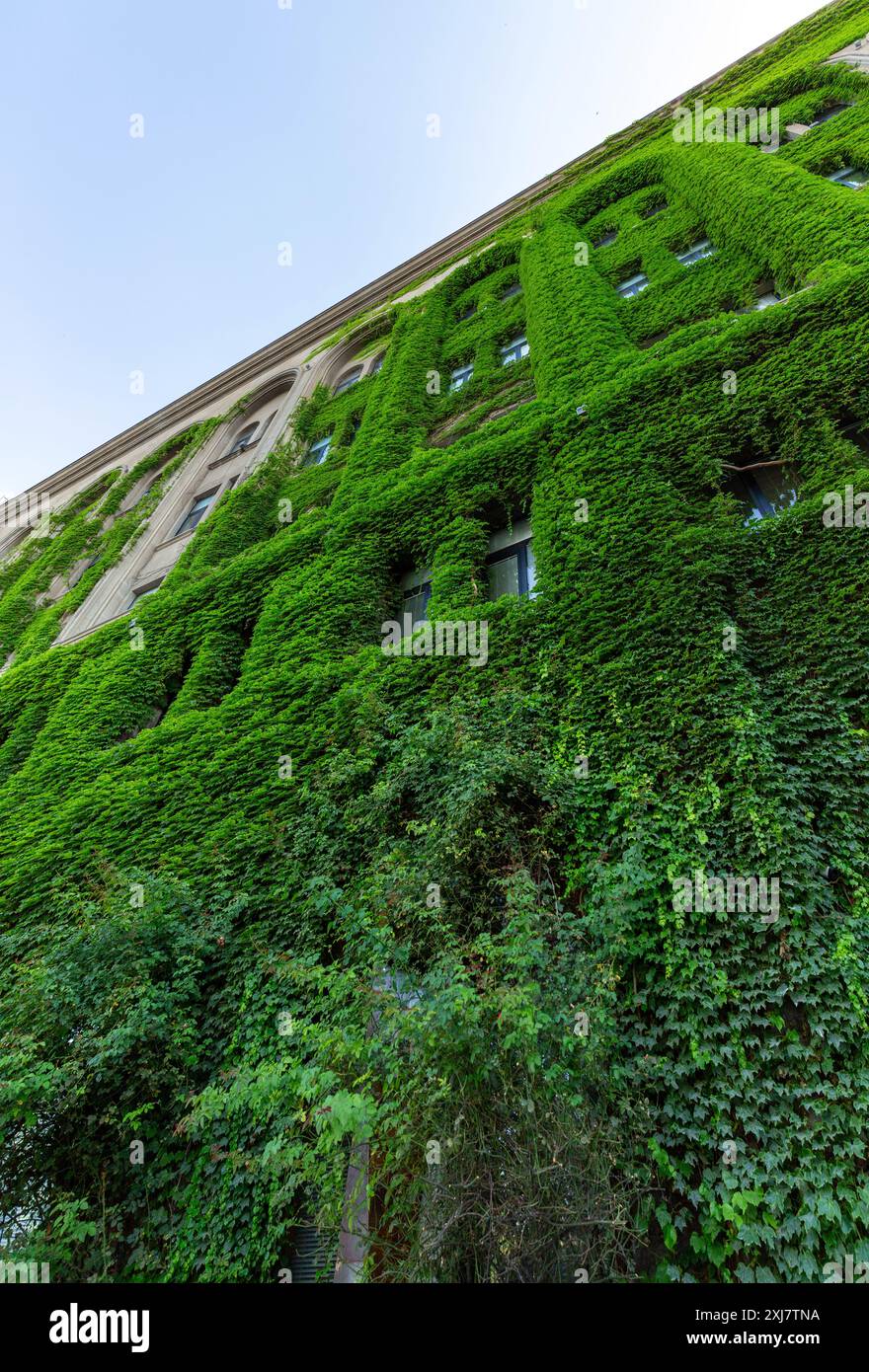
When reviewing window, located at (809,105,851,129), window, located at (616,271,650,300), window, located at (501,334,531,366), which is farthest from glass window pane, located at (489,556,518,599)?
window, located at (809,105,851,129)

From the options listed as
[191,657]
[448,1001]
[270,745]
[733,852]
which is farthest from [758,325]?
[191,657]

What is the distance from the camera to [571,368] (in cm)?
1262

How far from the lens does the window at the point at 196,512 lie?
2217cm

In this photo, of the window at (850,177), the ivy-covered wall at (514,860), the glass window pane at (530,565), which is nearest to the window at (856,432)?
the ivy-covered wall at (514,860)

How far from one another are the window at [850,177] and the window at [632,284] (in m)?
3.88

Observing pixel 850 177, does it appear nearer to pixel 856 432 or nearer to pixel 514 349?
pixel 514 349

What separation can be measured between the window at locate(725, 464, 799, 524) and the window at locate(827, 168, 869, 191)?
953cm

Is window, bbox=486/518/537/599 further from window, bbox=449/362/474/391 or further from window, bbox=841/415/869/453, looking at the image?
window, bbox=449/362/474/391

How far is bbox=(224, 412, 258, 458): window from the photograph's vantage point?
966 inches

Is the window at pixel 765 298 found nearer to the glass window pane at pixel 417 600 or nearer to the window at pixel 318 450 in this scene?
the glass window pane at pixel 417 600

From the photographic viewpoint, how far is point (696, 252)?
50.7 ft

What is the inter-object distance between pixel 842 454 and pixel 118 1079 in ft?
33.1

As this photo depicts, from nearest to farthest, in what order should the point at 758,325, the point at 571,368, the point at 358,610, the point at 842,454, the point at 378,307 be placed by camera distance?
the point at 842,454
the point at 758,325
the point at 358,610
the point at 571,368
the point at 378,307

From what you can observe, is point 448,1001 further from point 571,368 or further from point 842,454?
point 571,368
